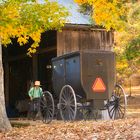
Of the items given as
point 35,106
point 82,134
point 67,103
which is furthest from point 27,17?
point 82,134

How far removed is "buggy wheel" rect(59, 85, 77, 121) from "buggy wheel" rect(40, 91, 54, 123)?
41 cm

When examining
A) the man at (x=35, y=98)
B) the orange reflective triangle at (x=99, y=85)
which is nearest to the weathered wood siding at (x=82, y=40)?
the man at (x=35, y=98)

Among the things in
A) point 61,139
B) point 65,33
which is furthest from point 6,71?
point 61,139

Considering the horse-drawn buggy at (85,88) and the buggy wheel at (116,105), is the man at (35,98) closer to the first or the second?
the horse-drawn buggy at (85,88)

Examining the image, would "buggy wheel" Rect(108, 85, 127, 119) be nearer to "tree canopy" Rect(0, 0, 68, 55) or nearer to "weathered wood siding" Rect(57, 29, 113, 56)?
"tree canopy" Rect(0, 0, 68, 55)

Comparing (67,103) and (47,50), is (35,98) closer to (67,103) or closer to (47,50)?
(67,103)

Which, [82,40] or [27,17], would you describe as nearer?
[27,17]

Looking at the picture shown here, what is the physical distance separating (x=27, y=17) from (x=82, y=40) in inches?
286

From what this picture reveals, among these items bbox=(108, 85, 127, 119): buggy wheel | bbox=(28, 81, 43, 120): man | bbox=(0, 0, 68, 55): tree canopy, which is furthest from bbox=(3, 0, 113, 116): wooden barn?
bbox=(108, 85, 127, 119): buggy wheel

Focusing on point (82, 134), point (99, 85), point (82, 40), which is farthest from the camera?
point (82, 40)

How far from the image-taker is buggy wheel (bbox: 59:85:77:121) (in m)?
16.8

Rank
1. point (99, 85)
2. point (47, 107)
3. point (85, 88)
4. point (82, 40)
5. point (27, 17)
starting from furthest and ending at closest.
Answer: point (82, 40), point (47, 107), point (99, 85), point (85, 88), point (27, 17)

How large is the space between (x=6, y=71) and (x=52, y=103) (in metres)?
12.1

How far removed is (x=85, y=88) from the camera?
17094 mm
